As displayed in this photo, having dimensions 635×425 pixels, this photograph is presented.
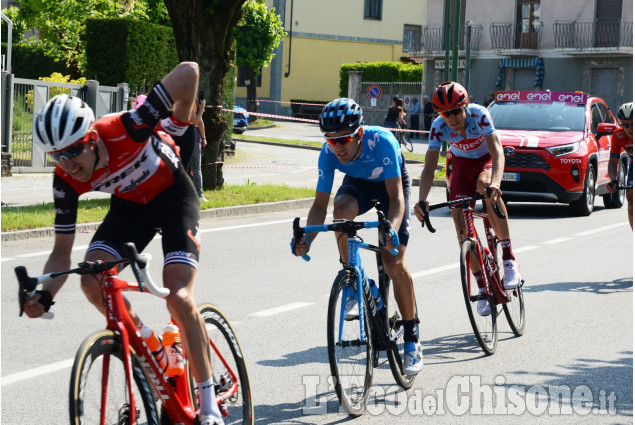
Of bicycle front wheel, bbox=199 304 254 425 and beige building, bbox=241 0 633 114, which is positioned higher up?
beige building, bbox=241 0 633 114

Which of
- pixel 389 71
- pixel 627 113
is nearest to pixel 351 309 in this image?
pixel 627 113

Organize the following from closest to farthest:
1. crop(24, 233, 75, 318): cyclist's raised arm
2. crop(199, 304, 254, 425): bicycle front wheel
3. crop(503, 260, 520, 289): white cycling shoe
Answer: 1. crop(24, 233, 75, 318): cyclist's raised arm
2. crop(199, 304, 254, 425): bicycle front wheel
3. crop(503, 260, 520, 289): white cycling shoe

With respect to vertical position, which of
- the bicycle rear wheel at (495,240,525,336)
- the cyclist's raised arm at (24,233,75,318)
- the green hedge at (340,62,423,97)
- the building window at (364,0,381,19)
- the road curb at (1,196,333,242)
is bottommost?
the road curb at (1,196,333,242)

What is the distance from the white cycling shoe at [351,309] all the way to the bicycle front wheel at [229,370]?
752 mm

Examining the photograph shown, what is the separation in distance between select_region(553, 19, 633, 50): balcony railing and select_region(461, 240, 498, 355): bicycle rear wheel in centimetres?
4208

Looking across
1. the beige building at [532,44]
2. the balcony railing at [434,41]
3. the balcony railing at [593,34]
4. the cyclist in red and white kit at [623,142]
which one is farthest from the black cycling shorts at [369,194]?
the balcony railing at [434,41]

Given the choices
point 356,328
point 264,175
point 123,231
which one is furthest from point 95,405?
point 264,175

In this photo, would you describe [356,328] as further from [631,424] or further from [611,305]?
[611,305]

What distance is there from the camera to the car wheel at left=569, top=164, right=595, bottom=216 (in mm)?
17203

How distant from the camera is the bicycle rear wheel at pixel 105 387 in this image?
13.3 ft

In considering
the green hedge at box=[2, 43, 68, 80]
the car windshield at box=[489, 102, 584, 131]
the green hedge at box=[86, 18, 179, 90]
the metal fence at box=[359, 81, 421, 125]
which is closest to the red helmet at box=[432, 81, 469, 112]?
the car windshield at box=[489, 102, 584, 131]

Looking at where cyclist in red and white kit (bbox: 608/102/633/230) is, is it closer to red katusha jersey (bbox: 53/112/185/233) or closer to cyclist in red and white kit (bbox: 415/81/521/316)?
cyclist in red and white kit (bbox: 415/81/521/316)

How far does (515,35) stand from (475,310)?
45.7 meters

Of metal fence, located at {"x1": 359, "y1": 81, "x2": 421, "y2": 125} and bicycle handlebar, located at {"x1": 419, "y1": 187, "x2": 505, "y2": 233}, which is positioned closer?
bicycle handlebar, located at {"x1": 419, "y1": 187, "x2": 505, "y2": 233}
